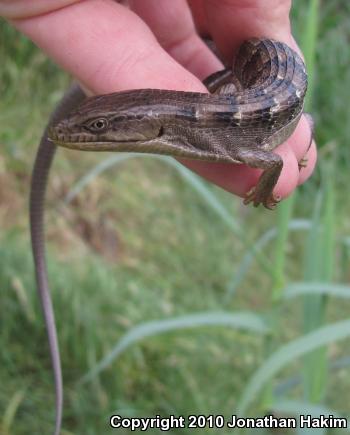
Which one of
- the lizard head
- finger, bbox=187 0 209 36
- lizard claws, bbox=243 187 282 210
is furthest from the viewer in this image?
finger, bbox=187 0 209 36

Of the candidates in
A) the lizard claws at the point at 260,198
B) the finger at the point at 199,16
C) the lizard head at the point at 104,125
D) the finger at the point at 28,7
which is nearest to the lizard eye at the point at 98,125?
the lizard head at the point at 104,125

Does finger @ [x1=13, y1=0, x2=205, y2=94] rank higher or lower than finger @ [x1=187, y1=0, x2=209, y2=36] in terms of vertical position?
higher

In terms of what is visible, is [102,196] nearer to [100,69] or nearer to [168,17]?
[168,17]

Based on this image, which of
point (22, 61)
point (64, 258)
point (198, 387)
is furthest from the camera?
point (22, 61)

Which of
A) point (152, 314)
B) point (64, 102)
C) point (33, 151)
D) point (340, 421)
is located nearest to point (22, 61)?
point (33, 151)

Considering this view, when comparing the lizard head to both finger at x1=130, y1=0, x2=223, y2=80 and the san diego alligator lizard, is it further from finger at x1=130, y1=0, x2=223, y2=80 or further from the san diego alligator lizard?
finger at x1=130, y1=0, x2=223, y2=80

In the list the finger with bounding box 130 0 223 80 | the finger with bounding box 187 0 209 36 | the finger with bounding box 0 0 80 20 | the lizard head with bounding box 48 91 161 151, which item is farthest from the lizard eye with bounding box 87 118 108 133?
the finger with bounding box 187 0 209 36

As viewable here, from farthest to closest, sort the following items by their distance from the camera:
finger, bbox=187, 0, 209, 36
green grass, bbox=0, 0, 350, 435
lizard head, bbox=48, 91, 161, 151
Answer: finger, bbox=187, 0, 209, 36 < green grass, bbox=0, 0, 350, 435 < lizard head, bbox=48, 91, 161, 151

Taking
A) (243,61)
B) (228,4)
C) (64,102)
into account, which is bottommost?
(64,102)
